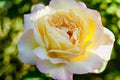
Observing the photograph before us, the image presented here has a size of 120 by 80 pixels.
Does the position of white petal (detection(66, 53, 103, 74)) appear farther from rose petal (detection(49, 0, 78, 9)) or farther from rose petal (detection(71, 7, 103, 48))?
rose petal (detection(49, 0, 78, 9))

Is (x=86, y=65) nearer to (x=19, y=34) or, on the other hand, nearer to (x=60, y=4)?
(x=60, y=4)

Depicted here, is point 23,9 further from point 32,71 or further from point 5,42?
point 32,71

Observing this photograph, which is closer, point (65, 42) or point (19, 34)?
point (65, 42)

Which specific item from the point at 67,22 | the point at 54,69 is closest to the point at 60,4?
the point at 67,22

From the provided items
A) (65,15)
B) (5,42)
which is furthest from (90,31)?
(5,42)

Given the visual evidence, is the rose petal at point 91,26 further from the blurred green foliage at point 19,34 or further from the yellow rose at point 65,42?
the blurred green foliage at point 19,34
